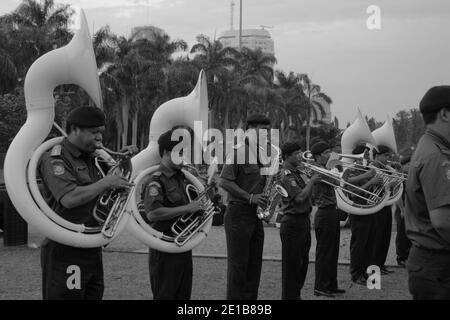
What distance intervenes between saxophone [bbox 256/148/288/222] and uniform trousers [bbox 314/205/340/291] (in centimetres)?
131

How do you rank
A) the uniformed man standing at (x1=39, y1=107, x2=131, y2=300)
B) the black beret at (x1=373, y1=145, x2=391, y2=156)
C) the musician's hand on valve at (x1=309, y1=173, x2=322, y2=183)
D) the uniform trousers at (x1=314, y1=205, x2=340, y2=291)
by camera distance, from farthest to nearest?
the black beret at (x1=373, y1=145, x2=391, y2=156) < the uniform trousers at (x1=314, y1=205, x2=340, y2=291) < the musician's hand on valve at (x1=309, y1=173, x2=322, y2=183) < the uniformed man standing at (x1=39, y1=107, x2=131, y2=300)

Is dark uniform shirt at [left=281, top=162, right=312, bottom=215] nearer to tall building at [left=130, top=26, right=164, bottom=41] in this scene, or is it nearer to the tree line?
the tree line

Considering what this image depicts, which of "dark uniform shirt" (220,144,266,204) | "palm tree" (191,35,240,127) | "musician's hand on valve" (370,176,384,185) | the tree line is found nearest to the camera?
"dark uniform shirt" (220,144,266,204)

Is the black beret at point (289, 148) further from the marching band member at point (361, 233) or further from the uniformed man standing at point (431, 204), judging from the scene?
the uniformed man standing at point (431, 204)

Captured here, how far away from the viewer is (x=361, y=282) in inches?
310

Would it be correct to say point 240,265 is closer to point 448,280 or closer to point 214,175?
point 214,175

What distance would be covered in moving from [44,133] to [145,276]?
12.9 feet

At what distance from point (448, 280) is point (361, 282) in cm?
485

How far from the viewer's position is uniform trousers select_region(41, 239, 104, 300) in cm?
395

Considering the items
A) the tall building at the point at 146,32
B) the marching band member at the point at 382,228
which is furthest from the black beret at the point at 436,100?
the tall building at the point at 146,32

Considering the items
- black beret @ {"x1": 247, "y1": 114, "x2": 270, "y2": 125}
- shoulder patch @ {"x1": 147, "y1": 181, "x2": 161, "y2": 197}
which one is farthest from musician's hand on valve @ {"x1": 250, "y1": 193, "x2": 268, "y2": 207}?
shoulder patch @ {"x1": 147, "y1": 181, "x2": 161, "y2": 197}

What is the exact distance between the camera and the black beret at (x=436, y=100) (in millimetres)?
3291

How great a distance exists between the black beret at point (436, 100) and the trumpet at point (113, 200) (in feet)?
6.72

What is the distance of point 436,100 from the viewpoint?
3.32m
